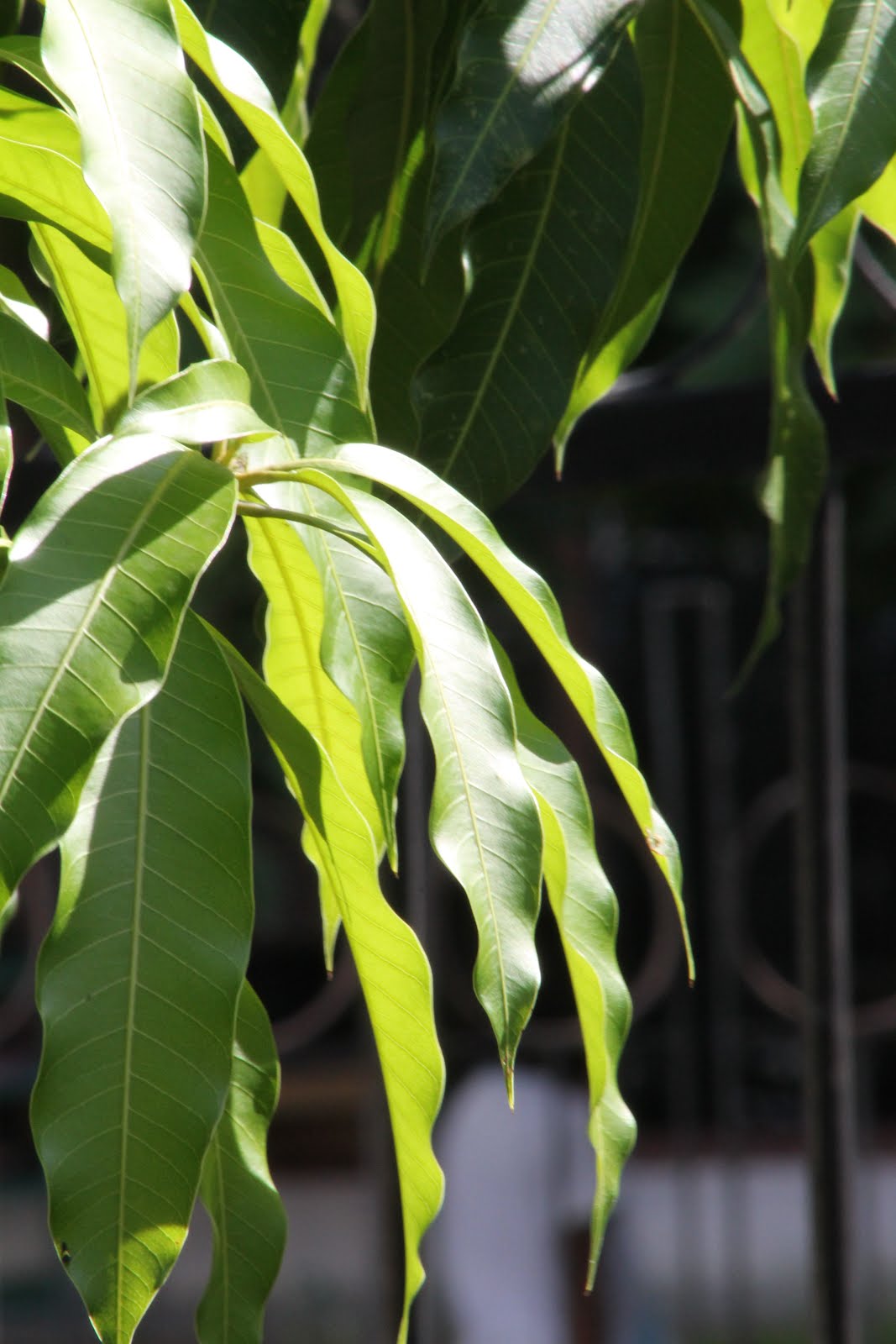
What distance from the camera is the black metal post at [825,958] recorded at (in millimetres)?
854

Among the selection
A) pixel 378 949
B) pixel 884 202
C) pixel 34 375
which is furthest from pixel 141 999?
pixel 884 202

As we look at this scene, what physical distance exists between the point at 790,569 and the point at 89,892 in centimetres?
33

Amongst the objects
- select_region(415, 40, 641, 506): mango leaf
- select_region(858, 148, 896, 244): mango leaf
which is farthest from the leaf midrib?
select_region(858, 148, 896, 244): mango leaf

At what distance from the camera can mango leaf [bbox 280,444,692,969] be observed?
398 mm

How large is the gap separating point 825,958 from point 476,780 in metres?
0.53

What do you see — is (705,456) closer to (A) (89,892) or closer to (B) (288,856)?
(A) (89,892)

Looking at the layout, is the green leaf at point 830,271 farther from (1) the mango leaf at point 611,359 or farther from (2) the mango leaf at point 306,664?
(2) the mango leaf at point 306,664

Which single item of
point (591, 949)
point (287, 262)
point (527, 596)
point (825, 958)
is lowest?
point (825, 958)

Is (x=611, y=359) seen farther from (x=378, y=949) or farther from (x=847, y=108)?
(x=378, y=949)

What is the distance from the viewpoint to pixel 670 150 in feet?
2.05

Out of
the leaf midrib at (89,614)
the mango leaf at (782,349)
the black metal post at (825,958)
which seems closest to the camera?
the leaf midrib at (89,614)

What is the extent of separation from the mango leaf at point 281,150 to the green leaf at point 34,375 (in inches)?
3.4

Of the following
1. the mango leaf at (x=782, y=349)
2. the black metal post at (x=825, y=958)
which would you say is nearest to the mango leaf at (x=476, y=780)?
the mango leaf at (x=782, y=349)

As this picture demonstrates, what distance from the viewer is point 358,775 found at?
53cm
